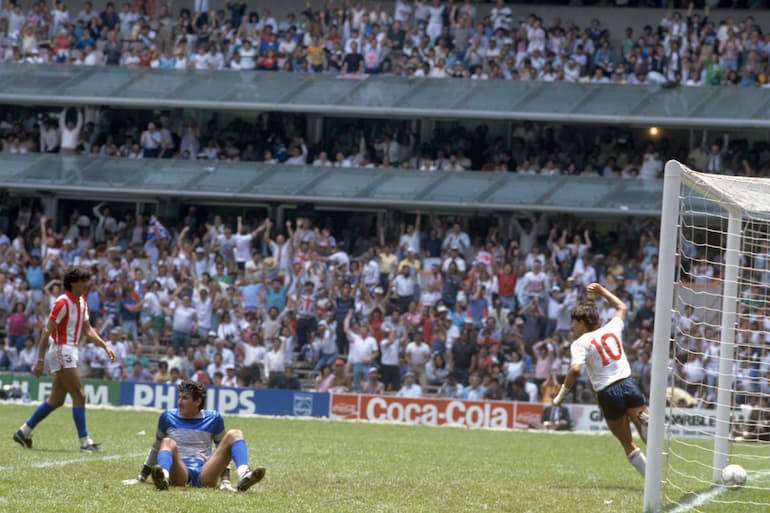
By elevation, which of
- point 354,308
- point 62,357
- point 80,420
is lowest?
point 80,420

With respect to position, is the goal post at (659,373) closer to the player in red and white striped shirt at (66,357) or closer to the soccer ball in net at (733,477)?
the soccer ball in net at (733,477)

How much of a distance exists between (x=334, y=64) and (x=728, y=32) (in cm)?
996

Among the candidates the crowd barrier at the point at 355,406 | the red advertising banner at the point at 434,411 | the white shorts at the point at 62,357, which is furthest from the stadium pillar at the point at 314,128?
the white shorts at the point at 62,357

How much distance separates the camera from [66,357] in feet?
44.4

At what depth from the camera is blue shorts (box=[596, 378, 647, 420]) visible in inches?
450

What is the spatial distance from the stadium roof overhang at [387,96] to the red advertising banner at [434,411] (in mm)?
10391

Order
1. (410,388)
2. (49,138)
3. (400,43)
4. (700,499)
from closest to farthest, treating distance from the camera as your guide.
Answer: (700,499), (410,388), (400,43), (49,138)

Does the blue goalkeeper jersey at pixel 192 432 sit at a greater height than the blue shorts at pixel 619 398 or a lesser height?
lesser

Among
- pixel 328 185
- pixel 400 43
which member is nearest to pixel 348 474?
pixel 328 185

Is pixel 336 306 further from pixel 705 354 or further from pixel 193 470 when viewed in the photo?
pixel 193 470

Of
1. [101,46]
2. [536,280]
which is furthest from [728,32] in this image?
[101,46]

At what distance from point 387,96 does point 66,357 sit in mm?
20205

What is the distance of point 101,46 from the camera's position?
116 ft

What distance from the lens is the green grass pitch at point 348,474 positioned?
952 cm
